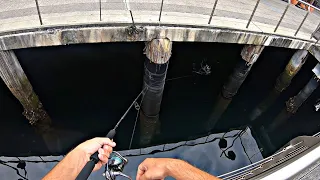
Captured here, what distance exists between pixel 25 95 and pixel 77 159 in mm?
5810

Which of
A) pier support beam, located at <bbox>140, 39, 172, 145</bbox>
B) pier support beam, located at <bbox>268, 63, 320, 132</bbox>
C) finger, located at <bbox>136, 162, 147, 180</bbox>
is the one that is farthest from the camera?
pier support beam, located at <bbox>268, 63, 320, 132</bbox>

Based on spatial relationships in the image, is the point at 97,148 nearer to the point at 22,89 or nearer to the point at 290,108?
the point at 22,89

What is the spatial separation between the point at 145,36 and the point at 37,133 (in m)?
4.71

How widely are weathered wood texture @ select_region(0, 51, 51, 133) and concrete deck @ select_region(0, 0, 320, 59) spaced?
1.91 feet

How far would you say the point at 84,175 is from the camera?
228 centimetres

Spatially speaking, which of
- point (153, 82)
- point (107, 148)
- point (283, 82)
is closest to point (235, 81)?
point (283, 82)

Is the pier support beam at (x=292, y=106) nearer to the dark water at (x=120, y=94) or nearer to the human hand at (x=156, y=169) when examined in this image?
the dark water at (x=120, y=94)

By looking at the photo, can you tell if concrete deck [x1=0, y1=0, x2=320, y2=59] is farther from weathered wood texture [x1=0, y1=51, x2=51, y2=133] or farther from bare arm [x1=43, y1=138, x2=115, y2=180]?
bare arm [x1=43, y1=138, x2=115, y2=180]

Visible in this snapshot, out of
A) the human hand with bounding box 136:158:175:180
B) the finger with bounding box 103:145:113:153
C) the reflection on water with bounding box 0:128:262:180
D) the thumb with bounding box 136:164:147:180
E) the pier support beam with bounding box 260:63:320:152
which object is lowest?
the reflection on water with bounding box 0:128:262:180

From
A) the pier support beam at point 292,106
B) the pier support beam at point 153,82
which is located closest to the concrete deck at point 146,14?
the pier support beam at point 153,82

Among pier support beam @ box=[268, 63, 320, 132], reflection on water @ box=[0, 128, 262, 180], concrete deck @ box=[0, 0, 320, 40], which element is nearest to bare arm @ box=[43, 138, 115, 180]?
concrete deck @ box=[0, 0, 320, 40]

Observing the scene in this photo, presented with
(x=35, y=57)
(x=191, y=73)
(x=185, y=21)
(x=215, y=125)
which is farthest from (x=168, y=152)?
(x=35, y=57)

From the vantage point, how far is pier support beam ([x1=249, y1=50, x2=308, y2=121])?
9.26 metres

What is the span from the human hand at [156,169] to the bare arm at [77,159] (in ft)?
1.40
